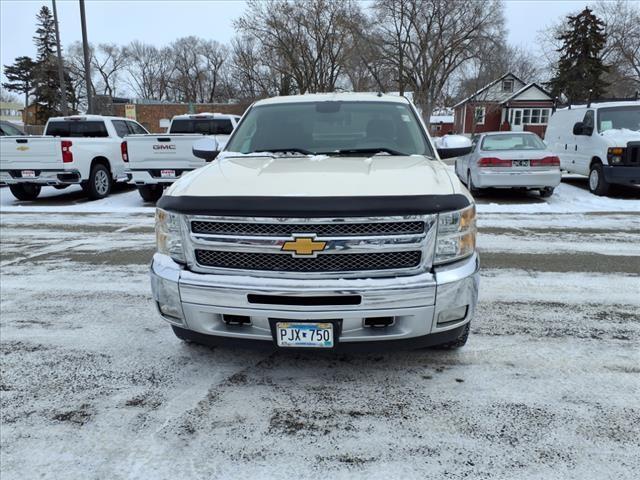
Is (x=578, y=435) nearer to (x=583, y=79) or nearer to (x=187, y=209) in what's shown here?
(x=187, y=209)

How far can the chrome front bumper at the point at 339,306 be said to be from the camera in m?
2.77

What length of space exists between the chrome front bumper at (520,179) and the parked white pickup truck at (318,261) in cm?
845

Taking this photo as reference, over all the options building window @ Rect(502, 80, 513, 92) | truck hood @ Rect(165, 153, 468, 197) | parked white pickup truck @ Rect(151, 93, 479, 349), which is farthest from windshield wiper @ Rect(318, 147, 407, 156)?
building window @ Rect(502, 80, 513, 92)

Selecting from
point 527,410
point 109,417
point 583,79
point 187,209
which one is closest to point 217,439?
point 109,417

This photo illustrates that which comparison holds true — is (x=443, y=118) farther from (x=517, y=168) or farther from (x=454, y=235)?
(x=454, y=235)

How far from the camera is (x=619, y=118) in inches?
460

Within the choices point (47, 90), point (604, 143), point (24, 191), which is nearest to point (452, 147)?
point (604, 143)

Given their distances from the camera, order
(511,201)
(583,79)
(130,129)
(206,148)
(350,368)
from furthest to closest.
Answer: (583,79)
(130,129)
(511,201)
(206,148)
(350,368)

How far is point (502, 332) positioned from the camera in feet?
13.1

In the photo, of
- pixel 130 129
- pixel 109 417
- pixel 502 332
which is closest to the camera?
pixel 109 417

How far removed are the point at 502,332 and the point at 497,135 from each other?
29.7 ft

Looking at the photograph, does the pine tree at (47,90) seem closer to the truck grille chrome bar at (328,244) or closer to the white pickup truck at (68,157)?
the white pickup truck at (68,157)

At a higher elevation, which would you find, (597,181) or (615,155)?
(615,155)

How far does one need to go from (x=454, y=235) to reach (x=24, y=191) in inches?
511
